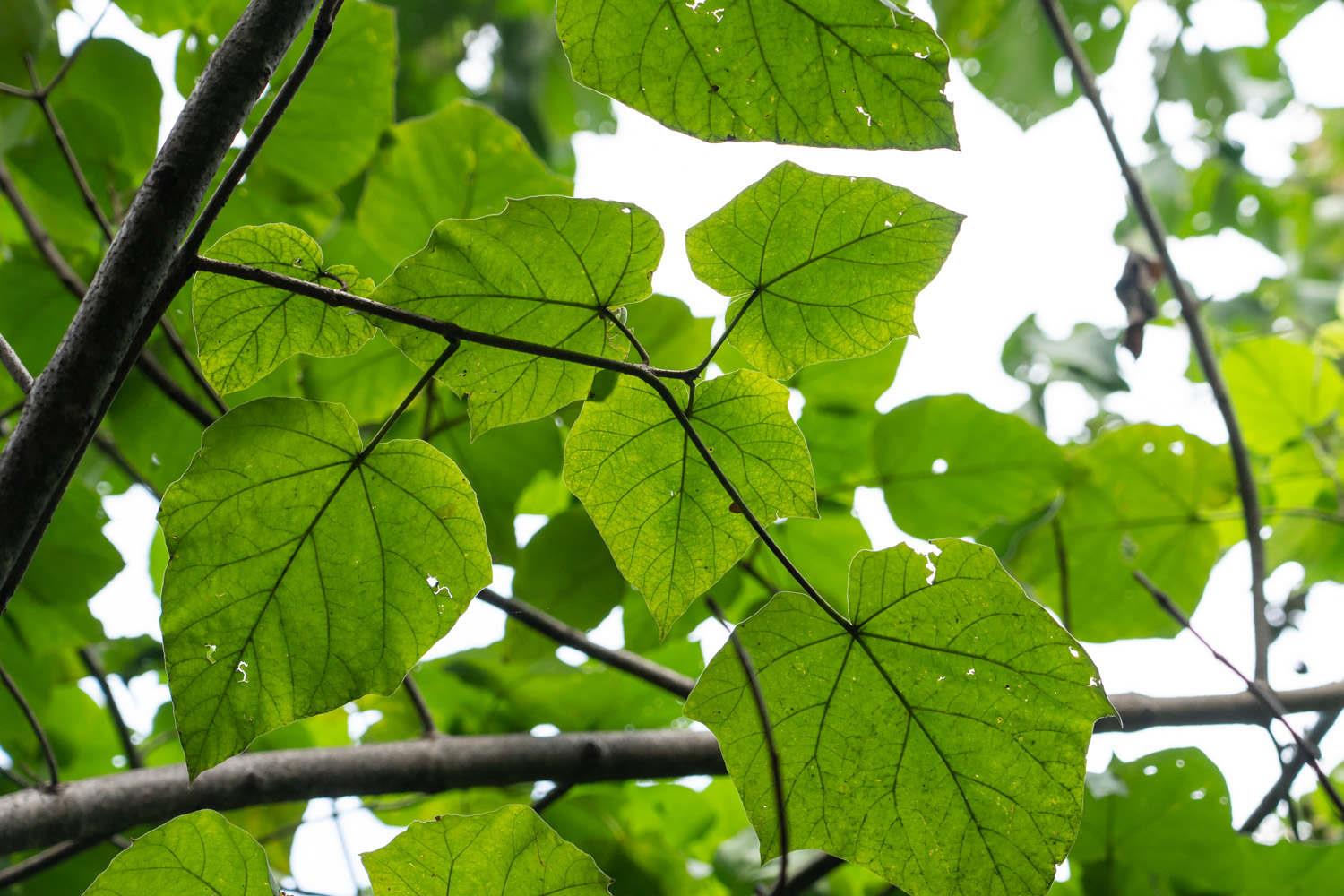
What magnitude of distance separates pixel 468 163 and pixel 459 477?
0.47m

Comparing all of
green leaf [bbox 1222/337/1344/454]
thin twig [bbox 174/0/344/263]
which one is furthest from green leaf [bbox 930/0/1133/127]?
thin twig [bbox 174/0/344/263]

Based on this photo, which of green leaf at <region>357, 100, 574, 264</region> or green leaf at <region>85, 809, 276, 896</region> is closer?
green leaf at <region>85, 809, 276, 896</region>

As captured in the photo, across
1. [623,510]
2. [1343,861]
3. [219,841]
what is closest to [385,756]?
[219,841]

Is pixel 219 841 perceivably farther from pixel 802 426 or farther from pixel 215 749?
pixel 802 426

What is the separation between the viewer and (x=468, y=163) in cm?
84

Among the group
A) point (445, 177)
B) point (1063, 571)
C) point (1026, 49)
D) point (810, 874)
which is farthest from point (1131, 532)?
point (1026, 49)

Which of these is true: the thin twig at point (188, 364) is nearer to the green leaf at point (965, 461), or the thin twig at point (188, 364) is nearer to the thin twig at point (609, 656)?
the thin twig at point (609, 656)

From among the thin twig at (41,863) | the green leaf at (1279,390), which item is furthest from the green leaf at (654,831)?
the green leaf at (1279,390)

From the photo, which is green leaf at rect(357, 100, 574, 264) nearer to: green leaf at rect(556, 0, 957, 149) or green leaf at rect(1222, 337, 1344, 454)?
green leaf at rect(556, 0, 957, 149)

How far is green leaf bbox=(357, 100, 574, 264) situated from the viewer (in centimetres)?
84

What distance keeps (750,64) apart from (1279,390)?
958 mm

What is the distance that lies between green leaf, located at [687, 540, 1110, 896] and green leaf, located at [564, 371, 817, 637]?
0.04 m

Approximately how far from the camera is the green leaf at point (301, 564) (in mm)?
427

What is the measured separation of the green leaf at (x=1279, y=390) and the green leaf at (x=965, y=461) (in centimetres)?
34
